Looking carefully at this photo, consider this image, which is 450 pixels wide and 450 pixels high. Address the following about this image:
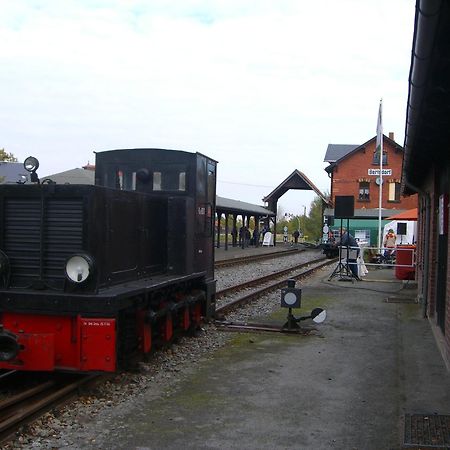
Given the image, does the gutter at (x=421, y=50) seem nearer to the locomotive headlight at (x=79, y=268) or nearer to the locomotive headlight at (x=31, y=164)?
the locomotive headlight at (x=79, y=268)

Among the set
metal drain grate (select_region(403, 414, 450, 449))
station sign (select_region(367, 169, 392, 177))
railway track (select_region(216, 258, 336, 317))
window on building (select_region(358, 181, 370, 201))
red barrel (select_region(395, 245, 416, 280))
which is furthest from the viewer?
window on building (select_region(358, 181, 370, 201))

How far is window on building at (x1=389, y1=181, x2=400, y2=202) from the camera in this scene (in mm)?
49500

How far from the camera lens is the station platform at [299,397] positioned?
15.3 feet

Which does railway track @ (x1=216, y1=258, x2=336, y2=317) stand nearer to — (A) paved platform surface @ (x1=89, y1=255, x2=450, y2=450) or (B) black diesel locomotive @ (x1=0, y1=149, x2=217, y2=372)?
(A) paved platform surface @ (x1=89, y1=255, x2=450, y2=450)

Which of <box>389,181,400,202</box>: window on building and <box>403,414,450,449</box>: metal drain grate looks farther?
<box>389,181,400,202</box>: window on building

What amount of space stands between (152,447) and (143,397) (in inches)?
52.0

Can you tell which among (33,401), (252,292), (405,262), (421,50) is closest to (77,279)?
(33,401)

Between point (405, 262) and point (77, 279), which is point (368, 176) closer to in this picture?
point (405, 262)

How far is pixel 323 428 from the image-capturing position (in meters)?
4.93

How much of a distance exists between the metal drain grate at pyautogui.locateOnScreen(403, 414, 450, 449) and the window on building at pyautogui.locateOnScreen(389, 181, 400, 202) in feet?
152

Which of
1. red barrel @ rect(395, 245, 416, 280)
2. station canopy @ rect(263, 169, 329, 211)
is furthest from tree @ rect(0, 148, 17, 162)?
red barrel @ rect(395, 245, 416, 280)

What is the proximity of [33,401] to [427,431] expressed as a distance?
3.47 m

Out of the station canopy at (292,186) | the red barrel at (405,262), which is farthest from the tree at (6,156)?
the red barrel at (405,262)

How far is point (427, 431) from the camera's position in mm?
4770
